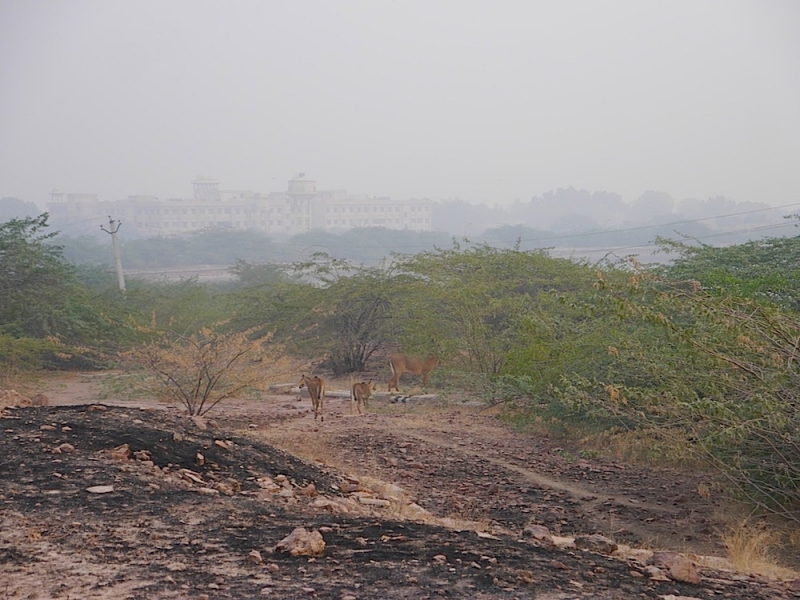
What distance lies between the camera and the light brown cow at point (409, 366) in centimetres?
1689

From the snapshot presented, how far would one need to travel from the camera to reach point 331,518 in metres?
5.54

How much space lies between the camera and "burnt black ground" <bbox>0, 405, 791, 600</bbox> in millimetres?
4117

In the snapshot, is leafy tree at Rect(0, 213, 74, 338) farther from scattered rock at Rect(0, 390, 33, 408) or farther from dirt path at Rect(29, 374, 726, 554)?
scattered rock at Rect(0, 390, 33, 408)

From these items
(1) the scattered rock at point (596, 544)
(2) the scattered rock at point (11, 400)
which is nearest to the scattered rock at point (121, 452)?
(2) the scattered rock at point (11, 400)

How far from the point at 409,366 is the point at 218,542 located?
40.4 feet

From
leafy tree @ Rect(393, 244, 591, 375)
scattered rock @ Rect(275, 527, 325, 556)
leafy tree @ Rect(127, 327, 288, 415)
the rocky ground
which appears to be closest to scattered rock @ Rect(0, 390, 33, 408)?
the rocky ground

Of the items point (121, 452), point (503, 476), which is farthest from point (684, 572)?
point (121, 452)

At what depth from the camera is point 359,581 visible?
13.7 feet

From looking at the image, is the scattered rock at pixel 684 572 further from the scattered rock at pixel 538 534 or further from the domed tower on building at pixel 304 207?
the domed tower on building at pixel 304 207

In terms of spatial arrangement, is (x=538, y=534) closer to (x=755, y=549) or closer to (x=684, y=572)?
(x=684, y=572)

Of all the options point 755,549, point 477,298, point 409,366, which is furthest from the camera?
point 477,298

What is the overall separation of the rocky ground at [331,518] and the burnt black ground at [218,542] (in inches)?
0.6

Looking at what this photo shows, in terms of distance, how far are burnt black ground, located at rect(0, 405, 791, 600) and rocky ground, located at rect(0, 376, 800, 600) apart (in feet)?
0.05

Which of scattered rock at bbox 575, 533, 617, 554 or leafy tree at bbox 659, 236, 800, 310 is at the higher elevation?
leafy tree at bbox 659, 236, 800, 310
